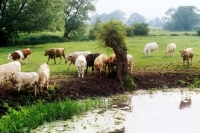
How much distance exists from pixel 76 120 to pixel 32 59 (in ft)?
42.1

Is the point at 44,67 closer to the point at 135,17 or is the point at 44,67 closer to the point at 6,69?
the point at 6,69

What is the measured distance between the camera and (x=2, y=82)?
1432cm

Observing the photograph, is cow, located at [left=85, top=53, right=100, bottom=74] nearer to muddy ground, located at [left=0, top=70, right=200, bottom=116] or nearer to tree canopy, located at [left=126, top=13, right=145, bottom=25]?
muddy ground, located at [left=0, top=70, right=200, bottom=116]

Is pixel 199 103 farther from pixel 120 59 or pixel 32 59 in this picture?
pixel 32 59

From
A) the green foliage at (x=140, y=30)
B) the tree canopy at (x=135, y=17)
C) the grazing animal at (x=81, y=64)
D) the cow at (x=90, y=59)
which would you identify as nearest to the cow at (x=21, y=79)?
the grazing animal at (x=81, y=64)

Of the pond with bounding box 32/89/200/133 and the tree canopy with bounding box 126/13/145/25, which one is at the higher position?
the tree canopy with bounding box 126/13/145/25

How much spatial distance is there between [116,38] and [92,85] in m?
3.19

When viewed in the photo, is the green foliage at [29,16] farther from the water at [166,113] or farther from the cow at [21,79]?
the water at [166,113]

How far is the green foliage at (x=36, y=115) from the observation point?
10.2m

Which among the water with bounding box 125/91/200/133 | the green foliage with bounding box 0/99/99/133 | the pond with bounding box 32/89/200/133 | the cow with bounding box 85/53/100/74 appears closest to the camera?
the green foliage with bounding box 0/99/99/133

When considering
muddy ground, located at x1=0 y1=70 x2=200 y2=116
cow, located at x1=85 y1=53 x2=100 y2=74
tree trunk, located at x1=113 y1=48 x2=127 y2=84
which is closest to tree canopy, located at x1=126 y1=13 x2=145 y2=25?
muddy ground, located at x1=0 y1=70 x2=200 y2=116

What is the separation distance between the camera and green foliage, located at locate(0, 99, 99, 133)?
10.2 meters

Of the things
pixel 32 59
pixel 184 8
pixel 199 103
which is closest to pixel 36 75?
pixel 199 103

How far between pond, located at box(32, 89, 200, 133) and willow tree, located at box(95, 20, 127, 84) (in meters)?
2.35
